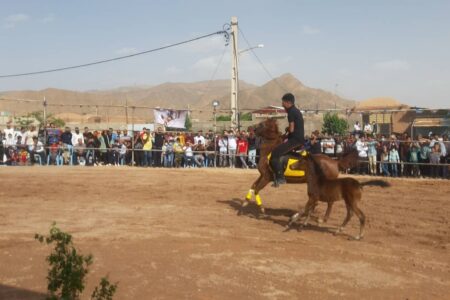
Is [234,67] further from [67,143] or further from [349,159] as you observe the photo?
[349,159]

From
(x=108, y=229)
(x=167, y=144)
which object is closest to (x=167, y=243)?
(x=108, y=229)

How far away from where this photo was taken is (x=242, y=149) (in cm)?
2173

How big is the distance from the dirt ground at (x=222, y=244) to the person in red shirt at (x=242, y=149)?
7452mm

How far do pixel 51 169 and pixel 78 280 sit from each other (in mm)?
16650

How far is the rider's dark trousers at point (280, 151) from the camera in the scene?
997 cm

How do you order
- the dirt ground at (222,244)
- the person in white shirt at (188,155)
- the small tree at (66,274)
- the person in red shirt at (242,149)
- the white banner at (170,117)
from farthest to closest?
the white banner at (170,117) → the person in white shirt at (188,155) → the person in red shirt at (242,149) → the dirt ground at (222,244) → the small tree at (66,274)

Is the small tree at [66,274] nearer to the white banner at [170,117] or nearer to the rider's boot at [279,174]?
the rider's boot at [279,174]

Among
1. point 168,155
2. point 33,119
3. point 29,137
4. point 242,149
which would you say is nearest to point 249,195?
point 242,149

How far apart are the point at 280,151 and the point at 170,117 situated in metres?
13.9

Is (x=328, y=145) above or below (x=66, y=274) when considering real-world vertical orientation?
above

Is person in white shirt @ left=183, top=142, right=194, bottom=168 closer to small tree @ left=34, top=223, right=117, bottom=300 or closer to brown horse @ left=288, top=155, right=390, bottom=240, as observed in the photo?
brown horse @ left=288, top=155, right=390, bottom=240

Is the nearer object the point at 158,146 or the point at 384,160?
the point at 384,160

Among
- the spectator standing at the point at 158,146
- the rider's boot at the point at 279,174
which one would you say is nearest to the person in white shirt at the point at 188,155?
the spectator standing at the point at 158,146

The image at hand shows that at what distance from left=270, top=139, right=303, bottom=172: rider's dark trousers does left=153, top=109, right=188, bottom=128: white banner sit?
1326cm
